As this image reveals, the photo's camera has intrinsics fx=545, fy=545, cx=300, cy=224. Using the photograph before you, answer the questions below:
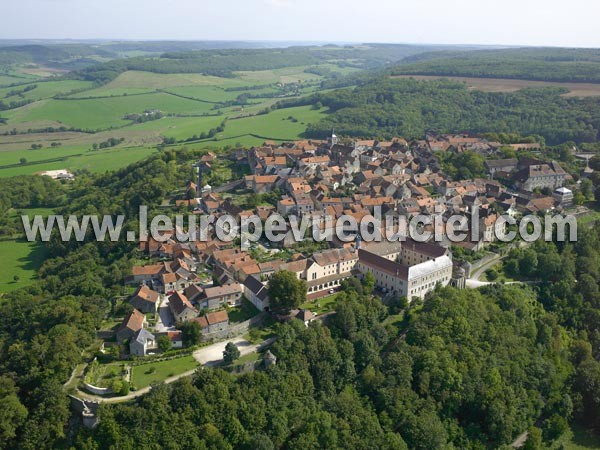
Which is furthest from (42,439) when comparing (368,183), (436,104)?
(436,104)

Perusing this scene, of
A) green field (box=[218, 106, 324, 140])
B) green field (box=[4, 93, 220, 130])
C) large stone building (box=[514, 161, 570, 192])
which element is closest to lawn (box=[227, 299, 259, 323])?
large stone building (box=[514, 161, 570, 192])

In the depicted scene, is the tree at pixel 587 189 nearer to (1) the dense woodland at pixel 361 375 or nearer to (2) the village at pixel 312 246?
(2) the village at pixel 312 246

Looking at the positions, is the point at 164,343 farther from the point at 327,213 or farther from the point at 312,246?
the point at 327,213

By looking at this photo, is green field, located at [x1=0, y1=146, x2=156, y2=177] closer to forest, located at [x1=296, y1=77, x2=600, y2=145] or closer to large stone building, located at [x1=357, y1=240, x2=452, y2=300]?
forest, located at [x1=296, y1=77, x2=600, y2=145]

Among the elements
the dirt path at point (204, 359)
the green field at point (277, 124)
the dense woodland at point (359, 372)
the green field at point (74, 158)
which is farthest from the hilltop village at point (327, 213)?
the green field at point (74, 158)

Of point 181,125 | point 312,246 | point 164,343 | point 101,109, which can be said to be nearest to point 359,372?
point 164,343

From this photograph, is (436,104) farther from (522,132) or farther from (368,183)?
(368,183)
